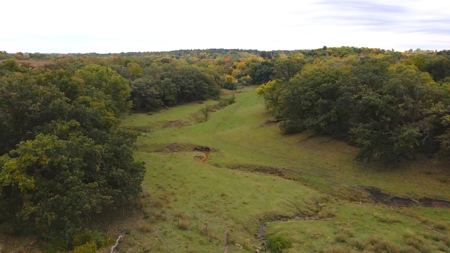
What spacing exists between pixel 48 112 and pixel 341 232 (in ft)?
67.1

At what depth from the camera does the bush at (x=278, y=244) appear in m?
17.2

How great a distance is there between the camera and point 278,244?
1730cm

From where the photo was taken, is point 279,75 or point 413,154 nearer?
point 413,154

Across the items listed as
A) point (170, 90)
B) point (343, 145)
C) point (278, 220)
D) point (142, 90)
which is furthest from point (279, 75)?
point (278, 220)

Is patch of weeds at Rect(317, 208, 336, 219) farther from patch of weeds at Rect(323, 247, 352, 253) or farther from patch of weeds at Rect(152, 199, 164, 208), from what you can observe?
patch of weeds at Rect(152, 199, 164, 208)

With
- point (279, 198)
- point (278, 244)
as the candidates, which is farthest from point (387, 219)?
point (278, 244)

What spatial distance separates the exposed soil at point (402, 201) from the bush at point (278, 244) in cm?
966

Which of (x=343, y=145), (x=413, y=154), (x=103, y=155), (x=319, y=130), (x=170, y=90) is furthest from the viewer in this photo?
(x=170, y=90)

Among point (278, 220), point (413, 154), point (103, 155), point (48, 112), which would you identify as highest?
point (48, 112)

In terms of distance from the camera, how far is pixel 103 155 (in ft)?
65.2

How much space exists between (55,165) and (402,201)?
2293cm

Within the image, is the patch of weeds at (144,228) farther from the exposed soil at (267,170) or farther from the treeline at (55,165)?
the exposed soil at (267,170)

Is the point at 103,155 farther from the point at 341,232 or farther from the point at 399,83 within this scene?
the point at 399,83

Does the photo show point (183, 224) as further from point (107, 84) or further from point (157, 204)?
point (107, 84)
